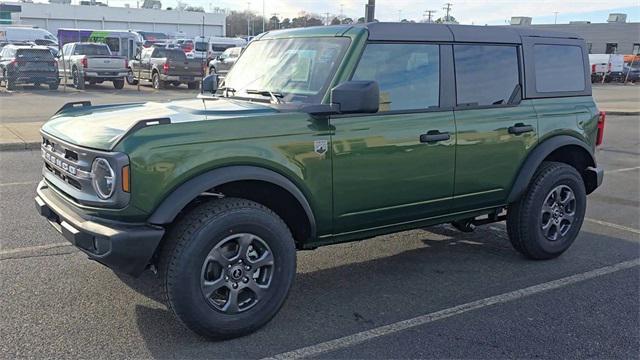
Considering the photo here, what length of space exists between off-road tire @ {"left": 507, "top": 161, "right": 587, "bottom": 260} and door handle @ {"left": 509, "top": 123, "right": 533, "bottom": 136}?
0.45m

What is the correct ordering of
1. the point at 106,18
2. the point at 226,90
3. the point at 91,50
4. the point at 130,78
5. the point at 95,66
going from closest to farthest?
the point at 226,90 < the point at 95,66 < the point at 91,50 < the point at 130,78 < the point at 106,18

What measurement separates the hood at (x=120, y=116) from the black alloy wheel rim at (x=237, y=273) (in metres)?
0.79

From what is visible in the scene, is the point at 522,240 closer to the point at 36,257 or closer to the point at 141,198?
the point at 141,198

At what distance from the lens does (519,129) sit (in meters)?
4.85

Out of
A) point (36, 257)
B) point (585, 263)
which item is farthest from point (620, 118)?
point (36, 257)

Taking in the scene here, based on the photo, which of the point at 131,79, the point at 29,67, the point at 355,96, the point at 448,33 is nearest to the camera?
the point at 355,96

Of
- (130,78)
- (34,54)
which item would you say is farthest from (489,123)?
(130,78)

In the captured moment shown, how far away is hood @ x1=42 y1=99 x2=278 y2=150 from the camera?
349 centimetres

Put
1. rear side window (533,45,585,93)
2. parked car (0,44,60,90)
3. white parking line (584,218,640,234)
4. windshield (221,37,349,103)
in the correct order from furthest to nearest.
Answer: parked car (0,44,60,90)
white parking line (584,218,640,234)
rear side window (533,45,585,93)
windshield (221,37,349,103)

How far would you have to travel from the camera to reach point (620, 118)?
19.4 metres

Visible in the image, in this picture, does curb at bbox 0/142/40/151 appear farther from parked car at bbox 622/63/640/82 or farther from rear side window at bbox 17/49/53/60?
parked car at bbox 622/63/640/82

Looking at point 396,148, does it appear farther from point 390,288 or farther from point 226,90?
point 226,90

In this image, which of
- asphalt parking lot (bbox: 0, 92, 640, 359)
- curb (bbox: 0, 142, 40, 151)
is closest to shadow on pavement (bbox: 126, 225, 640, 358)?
asphalt parking lot (bbox: 0, 92, 640, 359)

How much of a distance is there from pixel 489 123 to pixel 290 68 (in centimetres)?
162
